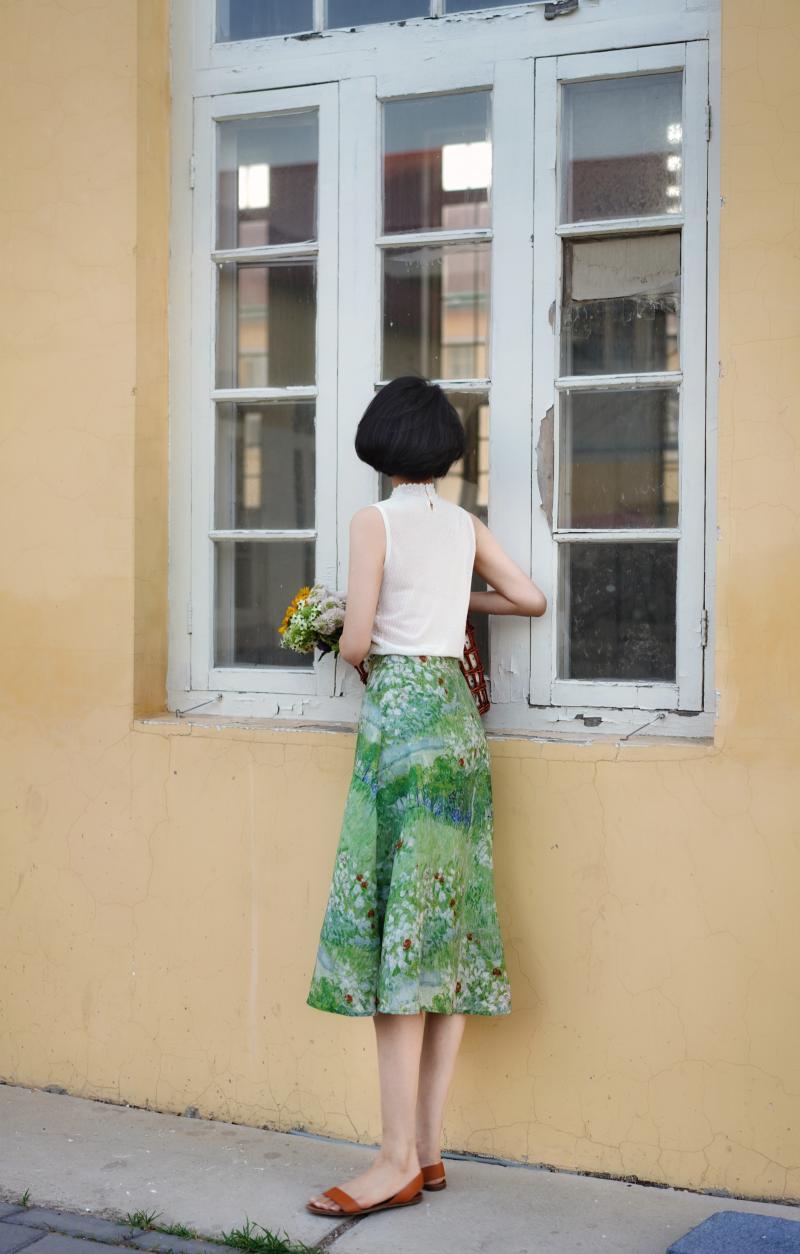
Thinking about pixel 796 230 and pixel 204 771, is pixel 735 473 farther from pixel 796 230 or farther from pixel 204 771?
pixel 204 771

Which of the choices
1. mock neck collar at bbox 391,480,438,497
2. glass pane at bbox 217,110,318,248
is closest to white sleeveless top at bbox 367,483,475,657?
mock neck collar at bbox 391,480,438,497

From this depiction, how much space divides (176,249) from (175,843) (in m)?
1.74

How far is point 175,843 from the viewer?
12.6 ft

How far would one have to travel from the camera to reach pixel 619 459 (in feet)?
11.7

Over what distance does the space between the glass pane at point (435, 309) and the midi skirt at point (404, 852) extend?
1036 millimetres

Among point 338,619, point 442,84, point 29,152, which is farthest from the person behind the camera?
point 29,152

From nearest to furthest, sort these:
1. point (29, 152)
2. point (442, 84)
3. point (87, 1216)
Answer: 1. point (87, 1216)
2. point (442, 84)
3. point (29, 152)

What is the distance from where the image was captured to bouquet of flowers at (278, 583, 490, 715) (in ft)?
11.3

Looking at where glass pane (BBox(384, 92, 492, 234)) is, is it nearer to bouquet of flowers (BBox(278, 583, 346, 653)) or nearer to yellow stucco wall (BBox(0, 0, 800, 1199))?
yellow stucco wall (BBox(0, 0, 800, 1199))

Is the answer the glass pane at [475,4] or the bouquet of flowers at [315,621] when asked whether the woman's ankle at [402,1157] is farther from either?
the glass pane at [475,4]

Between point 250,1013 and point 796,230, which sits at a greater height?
point 796,230

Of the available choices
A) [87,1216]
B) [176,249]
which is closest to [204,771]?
[87,1216]

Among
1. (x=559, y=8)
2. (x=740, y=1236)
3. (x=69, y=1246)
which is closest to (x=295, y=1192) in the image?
(x=69, y=1246)

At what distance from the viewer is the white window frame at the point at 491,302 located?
11.4 feet
